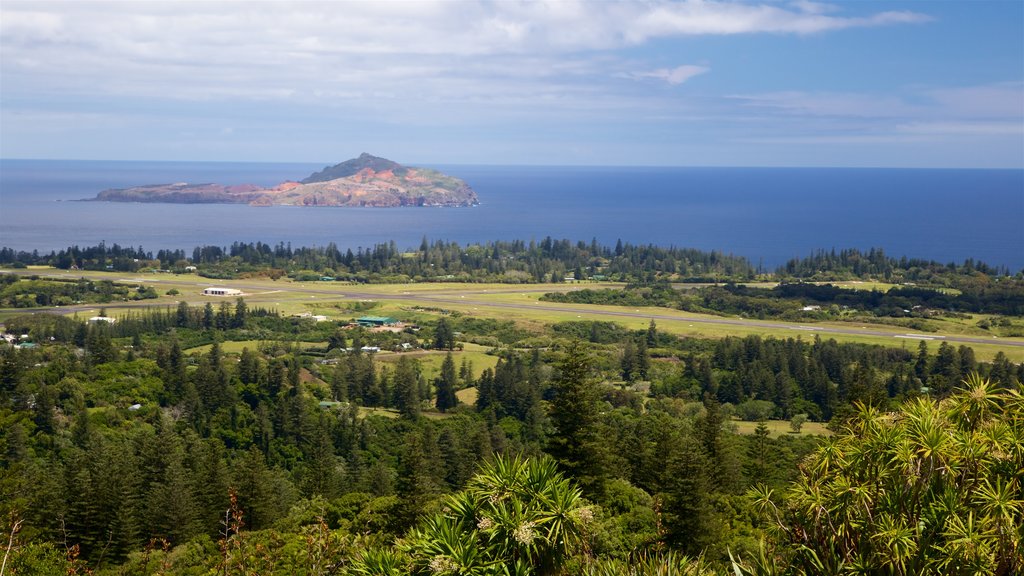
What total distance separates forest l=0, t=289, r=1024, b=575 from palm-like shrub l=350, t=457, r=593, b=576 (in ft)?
0.09

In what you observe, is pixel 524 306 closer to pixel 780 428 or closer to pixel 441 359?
pixel 441 359

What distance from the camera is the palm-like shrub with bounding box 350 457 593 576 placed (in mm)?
9047

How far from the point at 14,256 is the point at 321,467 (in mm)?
88641

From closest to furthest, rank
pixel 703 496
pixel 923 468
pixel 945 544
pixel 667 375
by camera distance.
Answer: pixel 945 544 < pixel 923 468 < pixel 703 496 < pixel 667 375

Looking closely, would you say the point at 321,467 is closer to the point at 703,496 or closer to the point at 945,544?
the point at 703,496

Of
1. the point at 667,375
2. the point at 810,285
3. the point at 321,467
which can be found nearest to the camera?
the point at 321,467

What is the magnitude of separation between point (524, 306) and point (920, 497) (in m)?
72.3

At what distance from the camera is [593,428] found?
2255 cm

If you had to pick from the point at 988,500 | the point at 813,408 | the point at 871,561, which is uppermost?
the point at 988,500

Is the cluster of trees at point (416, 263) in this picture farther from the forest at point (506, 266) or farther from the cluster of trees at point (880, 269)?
the cluster of trees at point (880, 269)

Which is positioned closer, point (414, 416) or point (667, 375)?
point (414, 416)

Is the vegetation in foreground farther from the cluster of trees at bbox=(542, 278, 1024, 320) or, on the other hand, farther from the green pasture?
the cluster of trees at bbox=(542, 278, 1024, 320)

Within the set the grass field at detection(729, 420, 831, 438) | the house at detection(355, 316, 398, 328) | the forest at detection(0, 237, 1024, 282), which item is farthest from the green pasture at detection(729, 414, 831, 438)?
the forest at detection(0, 237, 1024, 282)

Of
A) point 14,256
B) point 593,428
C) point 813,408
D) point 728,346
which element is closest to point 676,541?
point 593,428
